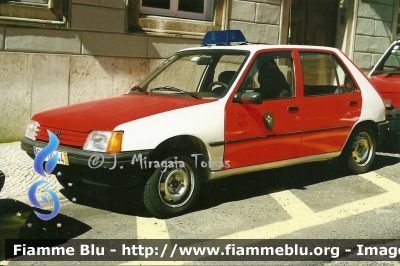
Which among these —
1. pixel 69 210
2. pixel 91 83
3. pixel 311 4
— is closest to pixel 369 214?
Answer: pixel 69 210

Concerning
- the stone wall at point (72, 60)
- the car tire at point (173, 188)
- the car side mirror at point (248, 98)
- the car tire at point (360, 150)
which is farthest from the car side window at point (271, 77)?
the stone wall at point (72, 60)

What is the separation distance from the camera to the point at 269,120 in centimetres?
602

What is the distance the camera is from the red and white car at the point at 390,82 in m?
8.83

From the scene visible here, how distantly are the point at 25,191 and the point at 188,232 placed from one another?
2308 millimetres

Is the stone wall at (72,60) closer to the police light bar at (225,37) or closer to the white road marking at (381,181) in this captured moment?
the police light bar at (225,37)

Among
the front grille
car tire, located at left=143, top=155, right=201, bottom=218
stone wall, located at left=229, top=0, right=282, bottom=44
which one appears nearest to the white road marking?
car tire, located at left=143, top=155, right=201, bottom=218

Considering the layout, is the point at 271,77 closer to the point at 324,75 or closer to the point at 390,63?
the point at 324,75

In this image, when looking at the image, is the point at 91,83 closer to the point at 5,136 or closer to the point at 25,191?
the point at 5,136

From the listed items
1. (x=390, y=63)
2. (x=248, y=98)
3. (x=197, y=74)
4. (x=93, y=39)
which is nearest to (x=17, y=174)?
(x=197, y=74)

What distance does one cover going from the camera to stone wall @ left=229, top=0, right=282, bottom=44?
12.3 m

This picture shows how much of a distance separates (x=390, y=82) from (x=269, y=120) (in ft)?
12.9

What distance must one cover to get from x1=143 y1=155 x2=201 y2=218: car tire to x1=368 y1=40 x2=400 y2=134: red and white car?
425cm

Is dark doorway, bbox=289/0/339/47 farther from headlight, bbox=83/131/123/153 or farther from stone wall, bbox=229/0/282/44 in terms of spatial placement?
headlight, bbox=83/131/123/153

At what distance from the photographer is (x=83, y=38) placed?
10055 mm
